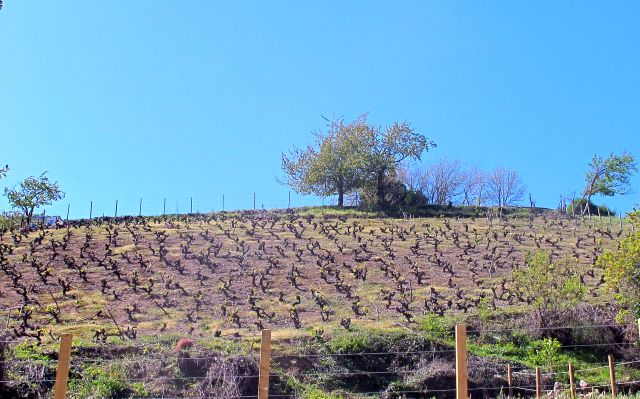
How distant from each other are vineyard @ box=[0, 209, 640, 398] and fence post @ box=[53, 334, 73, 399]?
3.98 metres

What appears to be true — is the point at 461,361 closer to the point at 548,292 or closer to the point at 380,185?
the point at 548,292

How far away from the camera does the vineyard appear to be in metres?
17.0

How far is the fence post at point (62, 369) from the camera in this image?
28.4 ft

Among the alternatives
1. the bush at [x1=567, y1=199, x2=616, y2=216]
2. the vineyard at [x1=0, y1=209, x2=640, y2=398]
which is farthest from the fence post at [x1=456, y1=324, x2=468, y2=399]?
the bush at [x1=567, y1=199, x2=616, y2=216]

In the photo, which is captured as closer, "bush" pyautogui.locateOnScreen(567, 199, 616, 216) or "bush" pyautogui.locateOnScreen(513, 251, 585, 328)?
"bush" pyautogui.locateOnScreen(513, 251, 585, 328)

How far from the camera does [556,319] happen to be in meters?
20.9

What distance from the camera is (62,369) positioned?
28.6 feet

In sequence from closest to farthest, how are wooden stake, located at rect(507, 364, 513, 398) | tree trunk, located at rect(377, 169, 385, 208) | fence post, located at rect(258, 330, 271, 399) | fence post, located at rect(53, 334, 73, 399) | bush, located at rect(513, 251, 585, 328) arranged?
fence post, located at rect(258, 330, 271, 399)
fence post, located at rect(53, 334, 73, 399)
wooden stake, located at rect(507, 364, 513, 398)
bush, located at rect(513, 251, 585, 328)
tree trunk, located at rect(377, 169, 385, 208)

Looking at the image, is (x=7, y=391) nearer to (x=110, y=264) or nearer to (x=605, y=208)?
(x=110, y=264)

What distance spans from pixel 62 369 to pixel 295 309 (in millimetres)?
13111

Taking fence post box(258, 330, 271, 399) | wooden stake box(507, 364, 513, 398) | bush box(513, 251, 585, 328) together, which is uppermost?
bush box(513, 251, 585, 328)

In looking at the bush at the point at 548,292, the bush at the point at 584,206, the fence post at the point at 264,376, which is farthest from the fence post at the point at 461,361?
the bush at the point at 584,206

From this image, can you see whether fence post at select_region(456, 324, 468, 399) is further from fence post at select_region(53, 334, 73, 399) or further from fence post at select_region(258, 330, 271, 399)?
fence post at select_region(53, 334, 73, 399)

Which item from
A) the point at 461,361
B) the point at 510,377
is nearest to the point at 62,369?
the point at 461,361
